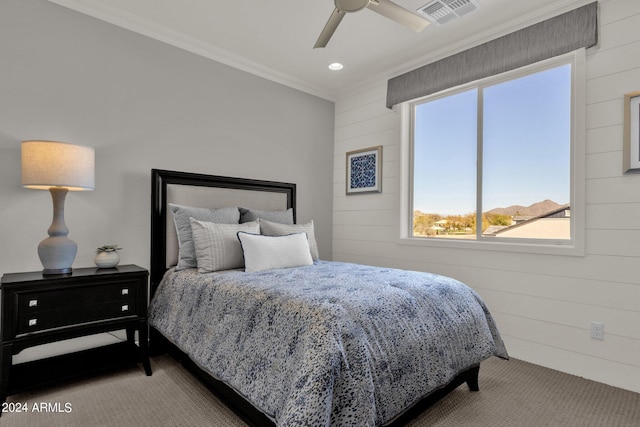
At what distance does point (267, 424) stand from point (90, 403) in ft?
4.01

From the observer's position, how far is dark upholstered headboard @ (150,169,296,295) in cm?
295

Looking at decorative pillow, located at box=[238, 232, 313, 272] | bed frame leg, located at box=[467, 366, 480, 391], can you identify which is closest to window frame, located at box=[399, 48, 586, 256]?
bed frame leg, located at box=[467, 366, 480, 391]

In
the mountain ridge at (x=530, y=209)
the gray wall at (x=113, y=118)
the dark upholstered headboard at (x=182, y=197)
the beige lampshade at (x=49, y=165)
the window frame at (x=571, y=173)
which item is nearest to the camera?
the beige lampshade at (x=49, y=165)

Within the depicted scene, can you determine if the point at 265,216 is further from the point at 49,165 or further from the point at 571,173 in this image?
the point at 571,173

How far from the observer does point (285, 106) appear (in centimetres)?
398

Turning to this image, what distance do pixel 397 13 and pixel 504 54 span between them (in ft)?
4.22

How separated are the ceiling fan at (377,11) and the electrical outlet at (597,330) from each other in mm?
2369

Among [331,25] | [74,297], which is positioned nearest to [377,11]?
[331,25]

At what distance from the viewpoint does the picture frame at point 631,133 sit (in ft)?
7.52

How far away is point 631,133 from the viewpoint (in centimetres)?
230

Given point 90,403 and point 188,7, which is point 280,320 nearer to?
point 90,403

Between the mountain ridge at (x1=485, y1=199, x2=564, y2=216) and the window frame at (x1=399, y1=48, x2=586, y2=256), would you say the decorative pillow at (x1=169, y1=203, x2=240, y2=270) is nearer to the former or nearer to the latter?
the window frame at (x1=399, y1=48, x2=586, y2=256)

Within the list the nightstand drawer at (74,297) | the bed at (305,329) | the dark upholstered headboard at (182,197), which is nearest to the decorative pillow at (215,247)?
the bed at (305,329)

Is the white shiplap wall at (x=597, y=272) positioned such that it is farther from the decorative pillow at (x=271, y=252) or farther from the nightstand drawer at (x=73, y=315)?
the nightstand drawer at (x=73, y=315)
